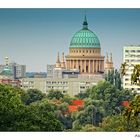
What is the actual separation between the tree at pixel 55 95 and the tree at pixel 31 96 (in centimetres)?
44

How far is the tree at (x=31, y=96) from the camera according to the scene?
34.4 m

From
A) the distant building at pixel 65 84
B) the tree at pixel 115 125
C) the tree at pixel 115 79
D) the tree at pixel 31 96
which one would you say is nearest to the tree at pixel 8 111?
the tree at pixel 115 125

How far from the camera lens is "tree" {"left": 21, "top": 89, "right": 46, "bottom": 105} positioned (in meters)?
34.4

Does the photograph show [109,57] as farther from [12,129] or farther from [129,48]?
[12,129]

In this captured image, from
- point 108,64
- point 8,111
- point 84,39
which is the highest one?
point 84,39

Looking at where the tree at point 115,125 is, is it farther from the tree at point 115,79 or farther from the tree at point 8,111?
the tree at point 115,79

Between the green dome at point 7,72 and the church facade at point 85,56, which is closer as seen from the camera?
the church facade at point 85,56

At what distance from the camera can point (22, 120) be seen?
76.1 feet

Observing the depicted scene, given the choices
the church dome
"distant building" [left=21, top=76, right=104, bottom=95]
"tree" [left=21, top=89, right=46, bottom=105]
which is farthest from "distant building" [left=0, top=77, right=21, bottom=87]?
the church dome

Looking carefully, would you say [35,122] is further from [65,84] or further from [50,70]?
[65,84]

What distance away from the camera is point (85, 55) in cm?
4212

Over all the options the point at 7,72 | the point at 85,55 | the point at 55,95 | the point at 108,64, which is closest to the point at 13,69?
the point at 7,72

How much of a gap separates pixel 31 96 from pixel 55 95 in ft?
14.3
